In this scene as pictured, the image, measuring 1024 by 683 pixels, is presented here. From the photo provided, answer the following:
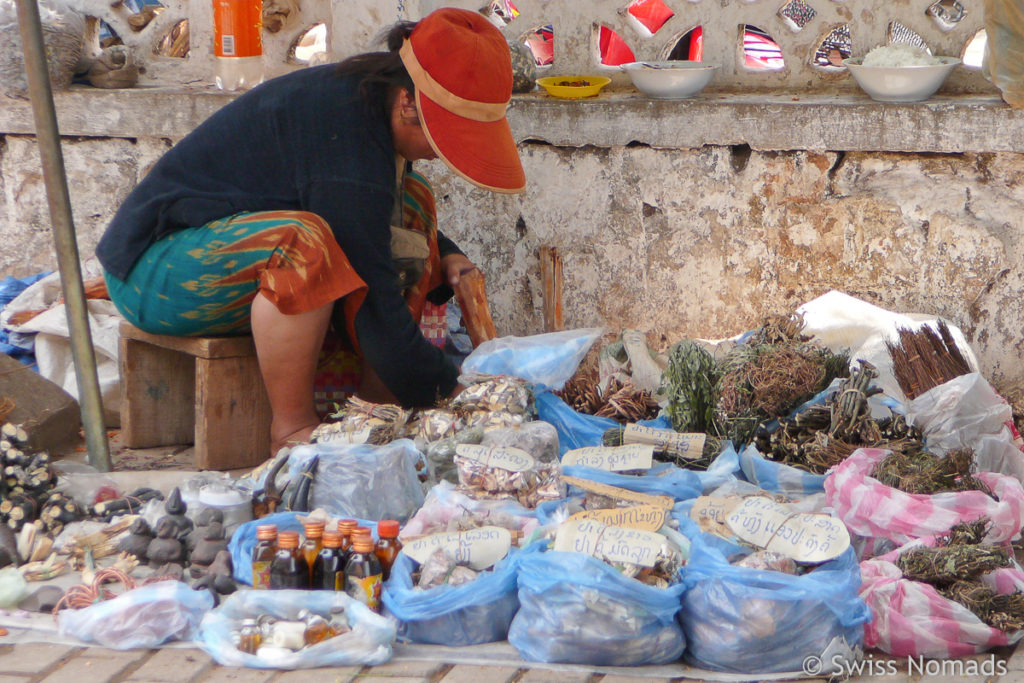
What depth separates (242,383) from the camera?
371cm

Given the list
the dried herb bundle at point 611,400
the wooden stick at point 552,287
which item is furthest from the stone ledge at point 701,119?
the dried herb bundle at point 611,400

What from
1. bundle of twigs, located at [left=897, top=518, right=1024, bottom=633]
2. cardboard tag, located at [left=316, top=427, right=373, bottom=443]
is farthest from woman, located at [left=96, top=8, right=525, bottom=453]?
bundle of twigs, located at [left=897, top=518, right=1024, bottom=633]

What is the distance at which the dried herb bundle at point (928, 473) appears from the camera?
9.43ft

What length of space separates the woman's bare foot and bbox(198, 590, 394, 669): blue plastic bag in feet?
3.33

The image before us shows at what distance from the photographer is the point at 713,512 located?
9.25ft

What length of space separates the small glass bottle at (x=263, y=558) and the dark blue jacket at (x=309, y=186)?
3.12 feet

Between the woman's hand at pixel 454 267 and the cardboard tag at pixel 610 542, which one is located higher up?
the woman's hand at pixel 454 267

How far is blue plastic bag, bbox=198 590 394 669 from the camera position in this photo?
8.06 ft

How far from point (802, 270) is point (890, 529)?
165 centimetres

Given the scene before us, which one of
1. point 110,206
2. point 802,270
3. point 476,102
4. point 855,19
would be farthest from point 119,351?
point 855,19

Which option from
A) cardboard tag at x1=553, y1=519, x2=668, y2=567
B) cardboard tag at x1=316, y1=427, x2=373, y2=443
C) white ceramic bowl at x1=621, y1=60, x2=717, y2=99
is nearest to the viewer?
cardboard tag at x1=553, y1=519, x2=668, y2=567

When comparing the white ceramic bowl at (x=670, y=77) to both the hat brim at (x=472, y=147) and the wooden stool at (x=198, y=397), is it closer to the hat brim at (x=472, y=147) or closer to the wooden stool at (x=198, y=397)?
the hat brim at (x=472, y=147)

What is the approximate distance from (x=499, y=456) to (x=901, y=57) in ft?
7.35

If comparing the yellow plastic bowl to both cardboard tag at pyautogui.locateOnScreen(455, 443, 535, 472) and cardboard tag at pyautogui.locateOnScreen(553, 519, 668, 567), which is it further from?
cardboard tag at pyautogui.locateOnScreen(553, 519, 668, 567)
